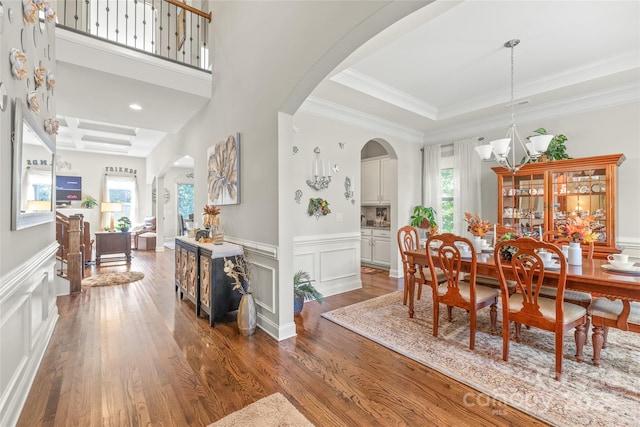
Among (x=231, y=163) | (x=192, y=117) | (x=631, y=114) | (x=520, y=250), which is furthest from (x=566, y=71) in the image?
(x=192, y=117)

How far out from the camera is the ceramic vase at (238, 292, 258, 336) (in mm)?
2980

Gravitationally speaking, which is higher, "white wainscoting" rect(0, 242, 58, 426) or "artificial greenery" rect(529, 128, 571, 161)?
"artificial greenery" rect(529, 128, 571, 161)

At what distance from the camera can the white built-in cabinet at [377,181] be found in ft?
20.5

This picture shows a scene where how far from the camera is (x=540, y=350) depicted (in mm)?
2615

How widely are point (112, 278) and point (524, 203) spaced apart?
7.20 m

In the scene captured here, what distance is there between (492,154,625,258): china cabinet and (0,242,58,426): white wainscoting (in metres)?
5.04

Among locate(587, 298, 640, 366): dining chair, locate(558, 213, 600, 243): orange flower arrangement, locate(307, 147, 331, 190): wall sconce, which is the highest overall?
locate(307, 147, 331, 190): wall sconce

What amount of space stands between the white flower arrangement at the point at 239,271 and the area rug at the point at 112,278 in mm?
3087

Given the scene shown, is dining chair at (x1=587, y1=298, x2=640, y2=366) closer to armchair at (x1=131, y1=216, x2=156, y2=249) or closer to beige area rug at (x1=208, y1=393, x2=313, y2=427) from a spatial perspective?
beige area rug at (x1=208, y1=393, x2=313, y2=427)

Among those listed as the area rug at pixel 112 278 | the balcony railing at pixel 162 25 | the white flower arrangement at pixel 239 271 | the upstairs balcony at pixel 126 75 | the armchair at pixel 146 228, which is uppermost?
the balcony railing at pixel 162 25

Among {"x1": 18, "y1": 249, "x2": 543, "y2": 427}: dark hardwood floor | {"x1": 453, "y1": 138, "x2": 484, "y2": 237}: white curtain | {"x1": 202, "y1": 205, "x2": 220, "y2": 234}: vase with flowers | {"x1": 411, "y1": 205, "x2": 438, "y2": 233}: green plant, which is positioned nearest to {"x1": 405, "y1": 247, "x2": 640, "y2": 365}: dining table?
{"x1": 18, "y1": 249, "x2": 543, "y2": 427}: dark hardwood floor

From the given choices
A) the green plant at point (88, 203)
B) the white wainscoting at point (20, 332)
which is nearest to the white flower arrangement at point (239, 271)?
the white wainscoting at point (20, 332)

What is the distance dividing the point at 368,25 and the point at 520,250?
2051 millimetres

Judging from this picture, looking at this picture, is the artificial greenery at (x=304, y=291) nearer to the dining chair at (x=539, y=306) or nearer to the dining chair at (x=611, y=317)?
the dining chair at (x=539, y=306)
